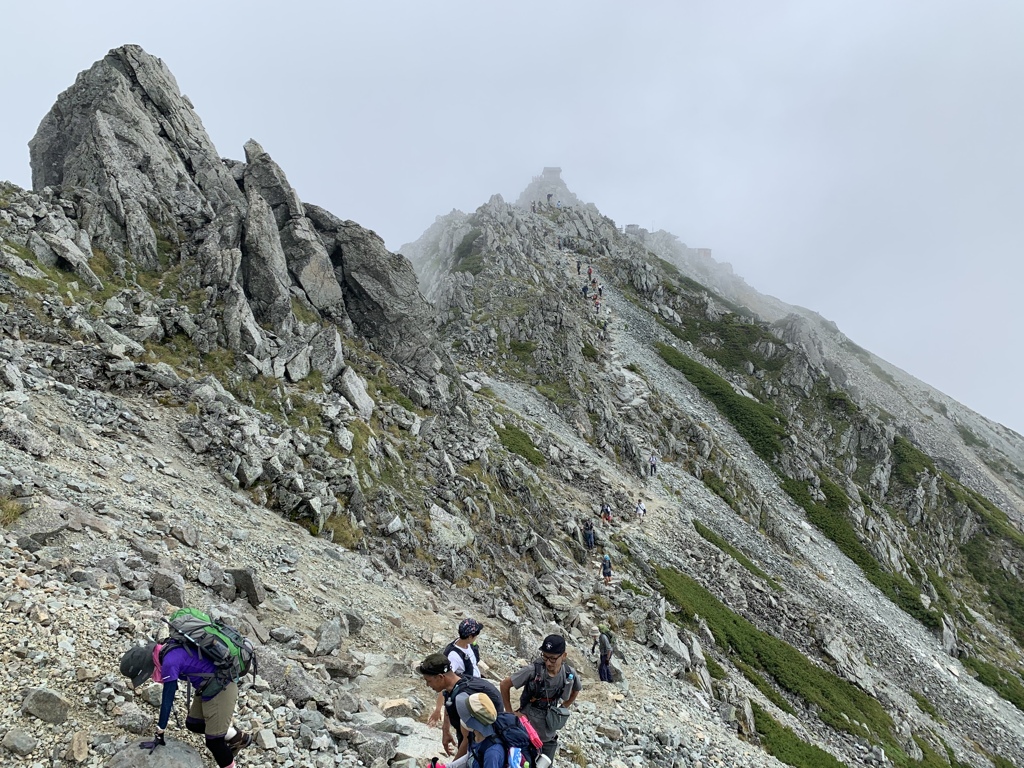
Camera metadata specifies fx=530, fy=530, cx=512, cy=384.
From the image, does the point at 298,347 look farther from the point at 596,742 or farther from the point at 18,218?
the point at 596,742

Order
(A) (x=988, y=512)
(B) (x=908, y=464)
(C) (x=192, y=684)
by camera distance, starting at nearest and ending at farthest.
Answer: (C) (x=192, y=684)
(A) (x=988, y=512)
(B) (x=908, y=464)

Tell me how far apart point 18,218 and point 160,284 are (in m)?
5.86

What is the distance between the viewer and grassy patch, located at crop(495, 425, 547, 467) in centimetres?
3962

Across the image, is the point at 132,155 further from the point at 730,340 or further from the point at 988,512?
the point at 988,512

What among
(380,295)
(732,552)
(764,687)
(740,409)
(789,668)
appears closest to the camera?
(764,687)

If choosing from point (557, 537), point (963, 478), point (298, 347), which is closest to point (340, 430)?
point (298, 347)

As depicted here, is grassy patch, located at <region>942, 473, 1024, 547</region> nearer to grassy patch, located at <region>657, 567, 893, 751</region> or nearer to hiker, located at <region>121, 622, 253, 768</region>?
grassy patch, located at <region>657, 567, 893, 751</region>

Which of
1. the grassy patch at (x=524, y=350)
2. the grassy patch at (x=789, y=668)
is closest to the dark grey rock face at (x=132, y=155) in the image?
the grassy patch at (x=524, y=350)

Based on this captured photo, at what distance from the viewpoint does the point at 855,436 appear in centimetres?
7069

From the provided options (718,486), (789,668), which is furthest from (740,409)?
(789,668)

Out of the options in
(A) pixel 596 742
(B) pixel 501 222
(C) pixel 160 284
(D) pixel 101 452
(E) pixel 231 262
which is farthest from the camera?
(B) pixel 501 222

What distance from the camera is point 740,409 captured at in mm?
65312

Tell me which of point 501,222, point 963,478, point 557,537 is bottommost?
point 557,537

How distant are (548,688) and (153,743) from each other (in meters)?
5.38
